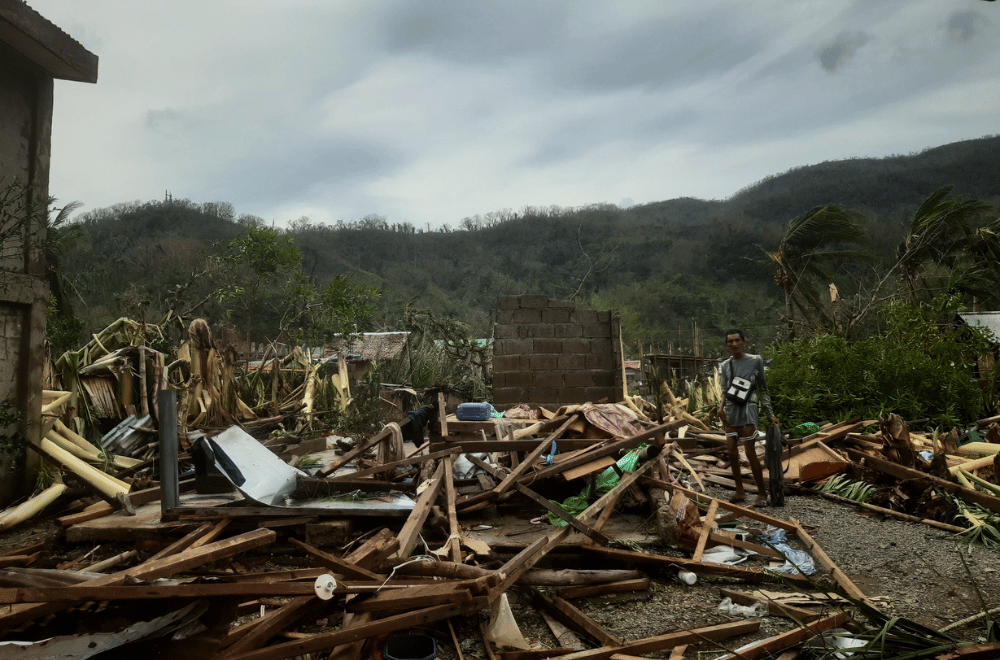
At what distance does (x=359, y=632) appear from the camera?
9.95ft

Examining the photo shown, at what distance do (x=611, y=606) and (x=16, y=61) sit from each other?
8.21 meters

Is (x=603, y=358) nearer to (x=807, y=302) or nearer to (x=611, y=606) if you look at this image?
(x=611, y=606)

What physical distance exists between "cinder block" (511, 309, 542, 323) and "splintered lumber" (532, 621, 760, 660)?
267 inches

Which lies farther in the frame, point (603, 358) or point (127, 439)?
point (603, 358)

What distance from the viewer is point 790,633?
10.8 feet

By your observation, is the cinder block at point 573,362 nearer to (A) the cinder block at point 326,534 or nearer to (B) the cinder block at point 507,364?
(B) the cinder block at point 507,364

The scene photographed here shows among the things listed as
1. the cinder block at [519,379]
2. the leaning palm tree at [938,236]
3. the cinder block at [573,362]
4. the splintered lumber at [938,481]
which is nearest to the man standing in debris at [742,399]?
the splintered lumber at [938,481]

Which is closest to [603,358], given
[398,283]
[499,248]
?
[398,283]

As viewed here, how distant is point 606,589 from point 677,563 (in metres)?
0.67

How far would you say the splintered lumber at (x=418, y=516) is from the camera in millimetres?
4355

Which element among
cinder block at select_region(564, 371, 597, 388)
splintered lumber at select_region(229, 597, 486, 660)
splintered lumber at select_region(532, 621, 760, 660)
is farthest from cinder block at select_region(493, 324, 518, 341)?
splintered lumber at select_region(229, 597, 486, 660)

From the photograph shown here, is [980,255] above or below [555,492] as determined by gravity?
above

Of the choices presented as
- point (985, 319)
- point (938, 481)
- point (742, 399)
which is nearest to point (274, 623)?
point (742, 399)

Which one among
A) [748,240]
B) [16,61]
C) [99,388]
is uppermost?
[748,240]
